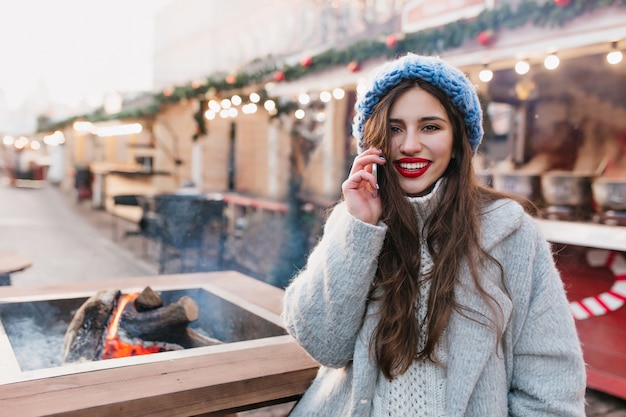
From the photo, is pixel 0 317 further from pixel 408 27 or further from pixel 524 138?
pixel 524 138

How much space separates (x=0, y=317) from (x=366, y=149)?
5.85 feet

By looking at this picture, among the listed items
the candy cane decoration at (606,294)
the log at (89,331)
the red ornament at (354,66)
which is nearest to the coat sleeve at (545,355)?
the log at (89,331)

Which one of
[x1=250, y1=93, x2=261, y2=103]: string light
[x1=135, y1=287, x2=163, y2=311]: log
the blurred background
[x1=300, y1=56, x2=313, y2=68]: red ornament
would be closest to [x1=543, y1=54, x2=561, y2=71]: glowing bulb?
the blurred background

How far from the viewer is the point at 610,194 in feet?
14.8

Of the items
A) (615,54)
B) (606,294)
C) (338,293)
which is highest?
(615,54)

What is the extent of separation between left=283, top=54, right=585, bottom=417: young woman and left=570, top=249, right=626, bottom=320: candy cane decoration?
2.94 meters

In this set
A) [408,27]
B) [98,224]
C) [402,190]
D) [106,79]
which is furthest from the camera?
[106,79]

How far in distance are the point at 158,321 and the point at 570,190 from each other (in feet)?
13.1

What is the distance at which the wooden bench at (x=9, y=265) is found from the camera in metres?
3.90

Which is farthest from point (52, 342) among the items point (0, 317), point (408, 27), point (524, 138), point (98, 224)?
point (98, 224)

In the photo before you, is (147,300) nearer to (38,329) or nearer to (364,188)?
(38,329)

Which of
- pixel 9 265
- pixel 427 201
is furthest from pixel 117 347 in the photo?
pixel 9 265

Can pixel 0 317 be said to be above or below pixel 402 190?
below

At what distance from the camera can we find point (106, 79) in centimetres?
1700
